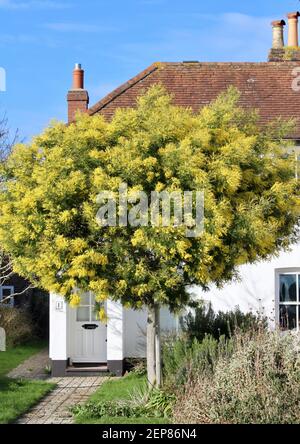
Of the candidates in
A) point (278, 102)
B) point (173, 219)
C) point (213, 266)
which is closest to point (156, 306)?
point (213, 266)

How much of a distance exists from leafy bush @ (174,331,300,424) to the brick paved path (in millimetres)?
2282

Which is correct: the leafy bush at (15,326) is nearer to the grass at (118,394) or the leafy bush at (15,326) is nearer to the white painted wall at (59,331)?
the white painted wall at (59,331)

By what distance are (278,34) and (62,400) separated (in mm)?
13758

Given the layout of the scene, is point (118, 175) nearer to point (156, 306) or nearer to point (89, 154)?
point (89, 154)

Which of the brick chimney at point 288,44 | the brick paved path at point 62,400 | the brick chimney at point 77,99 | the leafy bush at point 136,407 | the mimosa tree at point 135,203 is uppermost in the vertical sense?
the brick chimney at point 288,44

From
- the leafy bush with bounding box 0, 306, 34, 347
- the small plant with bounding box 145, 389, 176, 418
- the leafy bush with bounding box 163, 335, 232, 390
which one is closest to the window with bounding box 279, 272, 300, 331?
the leafy bush with bounding box 163, 335, 232, 390

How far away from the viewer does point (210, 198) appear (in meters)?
11.8

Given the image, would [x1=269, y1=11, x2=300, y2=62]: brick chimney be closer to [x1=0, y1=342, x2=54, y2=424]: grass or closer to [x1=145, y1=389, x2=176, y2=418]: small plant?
[x1=0, y1=342, x2=54, y2=424]: grass

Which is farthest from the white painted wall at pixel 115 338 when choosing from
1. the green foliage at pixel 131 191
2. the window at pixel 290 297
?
the green foliage at pixel 131 191

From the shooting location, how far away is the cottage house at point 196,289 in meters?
17.8

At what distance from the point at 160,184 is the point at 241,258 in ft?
6.15

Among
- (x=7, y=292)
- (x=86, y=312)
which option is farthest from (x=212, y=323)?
(x=7, y=292)

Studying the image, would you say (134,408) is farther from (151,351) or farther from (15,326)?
(15,326)

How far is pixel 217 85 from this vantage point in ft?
67.6
